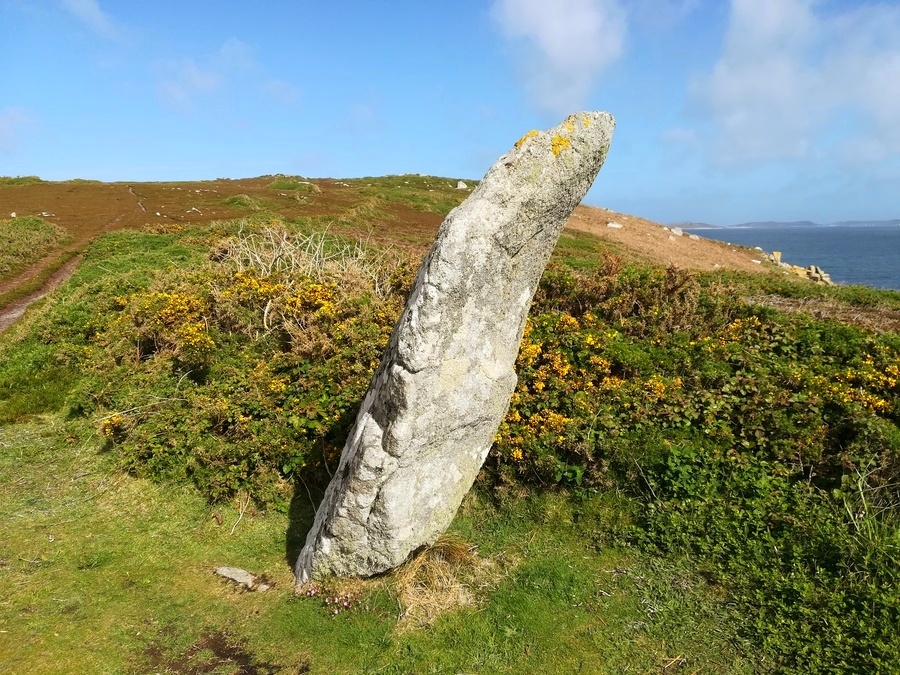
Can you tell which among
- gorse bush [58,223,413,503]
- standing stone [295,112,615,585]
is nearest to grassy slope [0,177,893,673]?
gorse bush [58,223,413,503]

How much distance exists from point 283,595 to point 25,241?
20988 millimetres

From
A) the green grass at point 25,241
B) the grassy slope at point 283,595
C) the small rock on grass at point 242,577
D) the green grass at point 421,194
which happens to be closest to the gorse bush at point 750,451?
the grassy slope at point 283,595

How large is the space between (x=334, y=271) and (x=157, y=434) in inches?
193

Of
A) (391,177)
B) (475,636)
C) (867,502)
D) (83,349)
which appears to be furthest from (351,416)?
(391,177)

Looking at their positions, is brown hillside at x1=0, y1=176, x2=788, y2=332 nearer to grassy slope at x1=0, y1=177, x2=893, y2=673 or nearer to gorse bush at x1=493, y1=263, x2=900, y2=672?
grassy slope at x1=0, y1=177, x2=893, y2=673

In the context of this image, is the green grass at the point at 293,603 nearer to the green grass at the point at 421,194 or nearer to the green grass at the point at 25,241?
the green grass at the point at 25,241

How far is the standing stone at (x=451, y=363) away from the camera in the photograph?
4.05m

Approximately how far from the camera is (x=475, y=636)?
436 cm

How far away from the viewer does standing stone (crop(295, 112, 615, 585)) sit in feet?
13.3

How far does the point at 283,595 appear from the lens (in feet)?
16.5

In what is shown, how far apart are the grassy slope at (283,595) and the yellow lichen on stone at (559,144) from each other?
3651 mm

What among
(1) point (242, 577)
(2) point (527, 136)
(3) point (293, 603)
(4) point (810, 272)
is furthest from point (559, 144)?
(4) point (810, 272)

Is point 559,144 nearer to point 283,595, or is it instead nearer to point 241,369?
point 283,595

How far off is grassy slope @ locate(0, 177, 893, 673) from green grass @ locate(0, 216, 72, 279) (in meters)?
14.0
